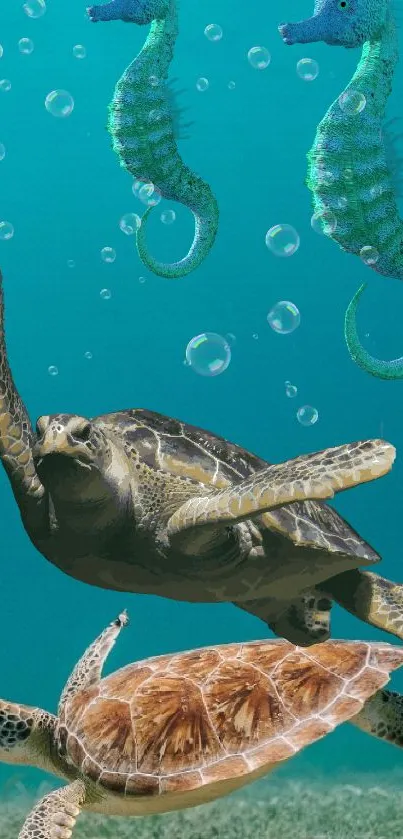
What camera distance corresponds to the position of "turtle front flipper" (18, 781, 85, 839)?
3.41 m

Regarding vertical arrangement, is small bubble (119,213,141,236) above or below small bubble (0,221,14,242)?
above

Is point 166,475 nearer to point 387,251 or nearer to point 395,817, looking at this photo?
point 387,251

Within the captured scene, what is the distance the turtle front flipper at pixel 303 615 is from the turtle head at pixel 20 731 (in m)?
1.59

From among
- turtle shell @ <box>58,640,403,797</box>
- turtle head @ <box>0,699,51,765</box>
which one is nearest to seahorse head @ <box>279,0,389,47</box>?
turtle shell @ <box>58,640,403,797</box>

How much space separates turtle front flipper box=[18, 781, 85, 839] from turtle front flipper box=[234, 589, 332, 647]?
1.44 meters

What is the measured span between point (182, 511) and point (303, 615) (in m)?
0.71

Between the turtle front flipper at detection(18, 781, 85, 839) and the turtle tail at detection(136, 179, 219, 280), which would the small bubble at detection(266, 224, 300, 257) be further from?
the turtle front flipper at detection(18, 781, 85, 839)

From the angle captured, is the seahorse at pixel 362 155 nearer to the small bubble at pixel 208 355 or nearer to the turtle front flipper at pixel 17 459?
the small bubble at pixel 208 355

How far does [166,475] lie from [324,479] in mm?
563

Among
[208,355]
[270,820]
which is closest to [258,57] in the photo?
[208,355]

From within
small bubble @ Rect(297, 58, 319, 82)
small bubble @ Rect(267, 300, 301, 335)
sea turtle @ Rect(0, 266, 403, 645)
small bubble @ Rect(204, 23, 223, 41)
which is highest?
small bubble @ Rect(204, 23, 223, 41)

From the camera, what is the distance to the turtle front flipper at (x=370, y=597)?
2.78m

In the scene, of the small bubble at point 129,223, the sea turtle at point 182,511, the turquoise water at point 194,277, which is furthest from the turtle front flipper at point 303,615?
the turquoise water at point 194,277

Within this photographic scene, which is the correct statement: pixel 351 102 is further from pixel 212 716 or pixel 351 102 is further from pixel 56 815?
pixel 56 815
